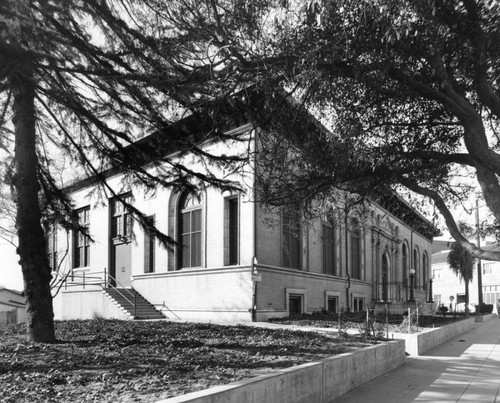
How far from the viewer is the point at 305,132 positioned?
959 cm

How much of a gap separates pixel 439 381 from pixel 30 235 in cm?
825

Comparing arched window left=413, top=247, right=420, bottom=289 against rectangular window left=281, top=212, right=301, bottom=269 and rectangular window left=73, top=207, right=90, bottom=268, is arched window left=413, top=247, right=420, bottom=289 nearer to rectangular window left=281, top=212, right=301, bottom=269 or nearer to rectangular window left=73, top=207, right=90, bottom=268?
rectangular window left=281, top=212, right=301, bottom=269

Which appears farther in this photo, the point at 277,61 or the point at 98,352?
the point at 98,352

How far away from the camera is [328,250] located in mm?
29453

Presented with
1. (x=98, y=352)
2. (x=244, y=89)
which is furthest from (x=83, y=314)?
Result: (x=244, y=89)

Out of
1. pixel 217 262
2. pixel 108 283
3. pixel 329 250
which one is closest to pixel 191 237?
pixel 217 262

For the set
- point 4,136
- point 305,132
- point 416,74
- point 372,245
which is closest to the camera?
point 416,74

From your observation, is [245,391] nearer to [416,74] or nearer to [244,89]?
[244,89]

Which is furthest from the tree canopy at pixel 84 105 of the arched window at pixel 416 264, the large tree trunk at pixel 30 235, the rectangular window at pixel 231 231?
the arched window at pixel 416 264

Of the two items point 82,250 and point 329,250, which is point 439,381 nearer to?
point 329,250

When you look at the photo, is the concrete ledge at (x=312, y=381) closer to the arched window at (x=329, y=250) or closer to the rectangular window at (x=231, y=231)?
the rectangular window at (x=231, y=231)

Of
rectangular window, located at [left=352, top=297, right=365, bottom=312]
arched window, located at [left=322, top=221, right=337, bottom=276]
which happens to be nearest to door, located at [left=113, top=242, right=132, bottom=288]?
arched window, located at [left=322, top=221, right=337, bottom=276]

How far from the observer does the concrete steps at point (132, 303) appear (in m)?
24.1

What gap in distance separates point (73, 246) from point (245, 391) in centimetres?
3186
